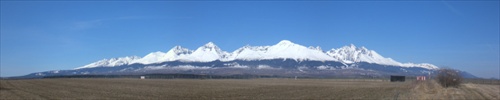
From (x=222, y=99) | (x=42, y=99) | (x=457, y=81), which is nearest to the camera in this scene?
(x=42, y=99)

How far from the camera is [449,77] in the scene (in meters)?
87.4

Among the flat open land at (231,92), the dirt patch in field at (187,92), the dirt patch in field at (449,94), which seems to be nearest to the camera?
the dirt patch in field at (187,92)

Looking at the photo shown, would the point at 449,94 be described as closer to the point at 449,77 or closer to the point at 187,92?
the point at 187,92

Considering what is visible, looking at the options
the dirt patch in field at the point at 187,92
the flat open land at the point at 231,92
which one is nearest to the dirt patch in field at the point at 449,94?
the flat open land at the point at 231,92

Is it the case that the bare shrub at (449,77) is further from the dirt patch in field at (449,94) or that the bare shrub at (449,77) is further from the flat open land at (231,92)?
the dirt patch in field at (449,94)

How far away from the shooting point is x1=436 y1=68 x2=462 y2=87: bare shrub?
3376 inches

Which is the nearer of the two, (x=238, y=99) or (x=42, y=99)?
(x=42, y=99)

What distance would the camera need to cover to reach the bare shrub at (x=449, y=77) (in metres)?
85.8

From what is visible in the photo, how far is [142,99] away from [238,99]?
282 inches

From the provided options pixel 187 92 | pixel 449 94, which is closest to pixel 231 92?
pixel 187 92

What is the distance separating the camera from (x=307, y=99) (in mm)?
44188

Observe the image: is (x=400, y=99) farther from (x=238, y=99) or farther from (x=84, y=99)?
(x=84, y=99)

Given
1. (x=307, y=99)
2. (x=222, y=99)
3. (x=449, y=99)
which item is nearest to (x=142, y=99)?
(x=222, y=99)

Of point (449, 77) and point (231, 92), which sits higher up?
point (449, 77)
